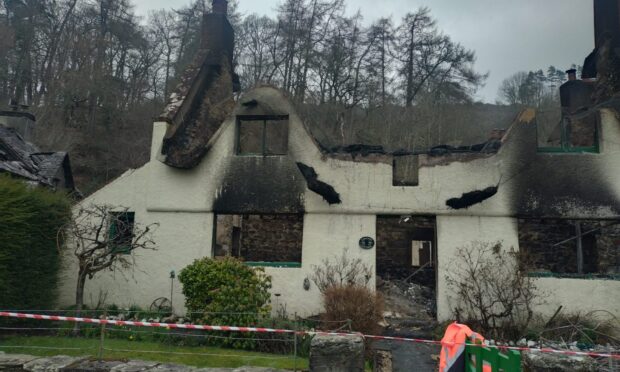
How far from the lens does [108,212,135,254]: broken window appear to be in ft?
37.5

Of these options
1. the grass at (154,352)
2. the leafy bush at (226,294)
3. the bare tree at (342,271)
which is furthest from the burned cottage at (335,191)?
the grass at (154,352)

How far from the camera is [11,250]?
970 cm

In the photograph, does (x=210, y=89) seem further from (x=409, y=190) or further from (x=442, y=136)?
(x=442, y=136)

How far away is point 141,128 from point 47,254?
22.8 meters

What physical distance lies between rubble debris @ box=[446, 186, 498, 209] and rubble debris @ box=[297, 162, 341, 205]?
312 centimetres

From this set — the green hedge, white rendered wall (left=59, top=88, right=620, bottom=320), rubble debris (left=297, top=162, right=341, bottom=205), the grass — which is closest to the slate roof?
the green hedge

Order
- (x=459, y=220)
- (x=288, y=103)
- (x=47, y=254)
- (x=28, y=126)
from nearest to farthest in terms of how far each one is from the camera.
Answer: (x=47, y=254)
(x=459, y=220)
(x=288, y=103)
(x=28, y=126)

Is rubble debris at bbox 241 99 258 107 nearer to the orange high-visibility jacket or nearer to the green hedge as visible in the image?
the green hedge

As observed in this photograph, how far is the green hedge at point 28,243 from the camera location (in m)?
9.56

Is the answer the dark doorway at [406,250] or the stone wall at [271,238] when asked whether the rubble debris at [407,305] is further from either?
the stone wall at [271,238]

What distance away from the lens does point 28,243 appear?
1037 cm

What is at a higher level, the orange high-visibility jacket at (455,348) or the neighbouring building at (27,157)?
the neighbouring building at (27,157)

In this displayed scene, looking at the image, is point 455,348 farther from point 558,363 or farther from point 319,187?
point 319,187

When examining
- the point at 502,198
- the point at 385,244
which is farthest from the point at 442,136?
the point at 502,198
